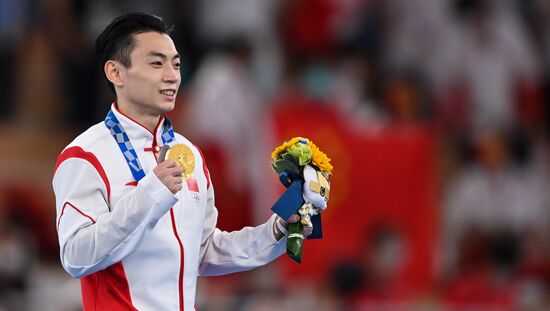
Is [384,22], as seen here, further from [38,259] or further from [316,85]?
[38,259]

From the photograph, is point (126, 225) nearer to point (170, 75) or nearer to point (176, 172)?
point (176, 172)

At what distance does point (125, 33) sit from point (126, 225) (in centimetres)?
73

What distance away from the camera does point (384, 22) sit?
12.1 metres

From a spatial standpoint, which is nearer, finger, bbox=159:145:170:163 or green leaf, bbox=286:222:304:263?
finger, bbox=159:145:170:163

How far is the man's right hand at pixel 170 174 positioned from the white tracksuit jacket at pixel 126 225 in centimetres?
2

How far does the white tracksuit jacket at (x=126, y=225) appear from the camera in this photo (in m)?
3.98

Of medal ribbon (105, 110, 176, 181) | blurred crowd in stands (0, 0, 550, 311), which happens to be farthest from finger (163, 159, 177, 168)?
blurred crowd in stands (0, 0, 550, 311)

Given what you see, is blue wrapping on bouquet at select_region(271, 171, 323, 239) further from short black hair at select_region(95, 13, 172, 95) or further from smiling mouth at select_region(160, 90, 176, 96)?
short black hair at select_region(95, 13, 172, 95)

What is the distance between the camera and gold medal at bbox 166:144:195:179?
4.16 meters

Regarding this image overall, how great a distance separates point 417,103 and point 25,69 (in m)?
3.50

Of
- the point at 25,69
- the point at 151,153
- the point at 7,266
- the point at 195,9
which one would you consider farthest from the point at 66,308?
the point at 151,153

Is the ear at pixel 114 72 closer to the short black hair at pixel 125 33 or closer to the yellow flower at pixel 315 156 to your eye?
the short black hair at pixel 125 33

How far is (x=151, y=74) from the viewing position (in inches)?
168

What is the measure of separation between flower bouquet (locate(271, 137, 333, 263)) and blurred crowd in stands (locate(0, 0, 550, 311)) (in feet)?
14.2
